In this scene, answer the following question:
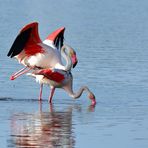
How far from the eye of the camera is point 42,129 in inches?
653

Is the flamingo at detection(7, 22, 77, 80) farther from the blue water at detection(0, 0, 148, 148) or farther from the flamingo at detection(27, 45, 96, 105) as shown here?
the blue water at detection(0, 0, 148, 148)

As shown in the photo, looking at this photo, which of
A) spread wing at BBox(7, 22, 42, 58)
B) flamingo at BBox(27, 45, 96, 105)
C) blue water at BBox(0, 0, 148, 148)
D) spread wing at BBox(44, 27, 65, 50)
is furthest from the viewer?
spread wing at BBox(44, 27, 65, 50)

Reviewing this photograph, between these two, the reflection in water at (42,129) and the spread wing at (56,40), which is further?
the spread wing at (56,40)

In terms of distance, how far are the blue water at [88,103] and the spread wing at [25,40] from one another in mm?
871

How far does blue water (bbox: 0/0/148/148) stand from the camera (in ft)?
51.6

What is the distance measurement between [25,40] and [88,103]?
2192 mm

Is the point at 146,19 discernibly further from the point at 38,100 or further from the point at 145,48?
the point at 38,100

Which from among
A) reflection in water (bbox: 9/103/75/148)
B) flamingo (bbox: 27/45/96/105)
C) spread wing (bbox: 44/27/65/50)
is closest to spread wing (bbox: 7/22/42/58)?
flamingo (bbox: 27/45/96/105)

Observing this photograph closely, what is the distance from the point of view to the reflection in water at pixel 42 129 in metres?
15.2

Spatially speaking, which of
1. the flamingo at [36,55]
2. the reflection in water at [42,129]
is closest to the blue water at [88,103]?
the reflection in water at [42,129]

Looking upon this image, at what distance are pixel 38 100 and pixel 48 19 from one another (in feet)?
83.3

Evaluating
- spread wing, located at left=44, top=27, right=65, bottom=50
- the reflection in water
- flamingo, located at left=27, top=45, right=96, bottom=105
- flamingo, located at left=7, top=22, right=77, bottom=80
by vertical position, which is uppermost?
spread wing, located at left=44, top=27, right=65, bottom=50

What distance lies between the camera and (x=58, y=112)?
18953 mm

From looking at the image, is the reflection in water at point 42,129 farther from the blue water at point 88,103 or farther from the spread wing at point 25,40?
the spread wing at point 25,40
